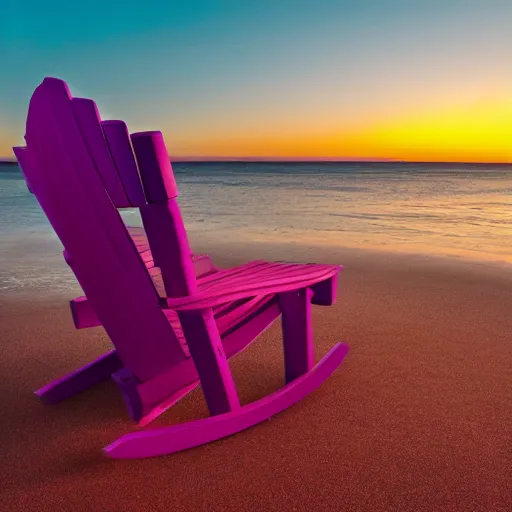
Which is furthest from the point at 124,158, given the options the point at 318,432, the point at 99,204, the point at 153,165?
the point at 318,432

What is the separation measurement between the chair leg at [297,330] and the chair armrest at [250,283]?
0.44ft

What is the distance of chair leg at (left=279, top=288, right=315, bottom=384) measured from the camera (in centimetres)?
276

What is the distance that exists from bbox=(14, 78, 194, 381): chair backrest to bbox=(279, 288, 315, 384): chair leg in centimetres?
70

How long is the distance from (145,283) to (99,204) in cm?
35

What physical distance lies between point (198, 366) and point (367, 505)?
2.74 feet

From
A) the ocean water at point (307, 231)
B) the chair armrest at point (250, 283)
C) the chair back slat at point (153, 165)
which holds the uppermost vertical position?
the chair back slat at point (153, 165)

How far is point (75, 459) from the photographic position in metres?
2.26

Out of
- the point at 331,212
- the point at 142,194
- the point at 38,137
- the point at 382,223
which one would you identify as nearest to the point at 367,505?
the point at 142,194

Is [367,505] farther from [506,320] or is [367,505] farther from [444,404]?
[506,320]

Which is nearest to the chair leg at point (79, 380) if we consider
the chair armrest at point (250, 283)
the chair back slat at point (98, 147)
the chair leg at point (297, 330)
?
the chair armrest at point (250, 283)

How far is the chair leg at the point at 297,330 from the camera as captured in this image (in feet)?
9.05

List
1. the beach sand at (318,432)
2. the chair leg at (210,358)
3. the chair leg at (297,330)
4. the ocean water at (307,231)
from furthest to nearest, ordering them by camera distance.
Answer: the ocean water at (307,231)
the chair leg at (297,330)
the chair leg at (210,358)
the beach sand at (318,432)

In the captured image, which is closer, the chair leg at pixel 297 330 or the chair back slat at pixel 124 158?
the chair back slat at pixel 124 158

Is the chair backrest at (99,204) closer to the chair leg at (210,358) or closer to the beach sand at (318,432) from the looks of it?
the chair leg at (210,358)
